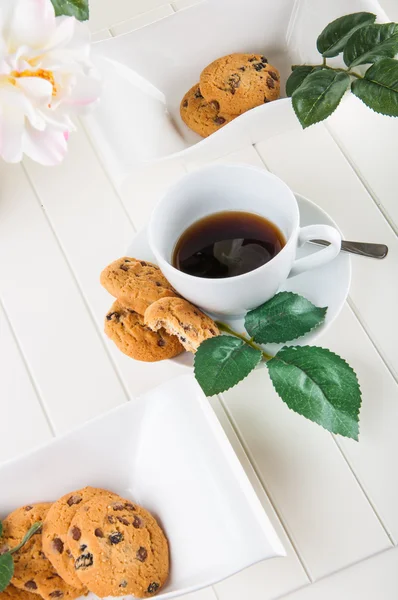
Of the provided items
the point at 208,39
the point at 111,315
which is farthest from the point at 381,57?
the point at 111,315

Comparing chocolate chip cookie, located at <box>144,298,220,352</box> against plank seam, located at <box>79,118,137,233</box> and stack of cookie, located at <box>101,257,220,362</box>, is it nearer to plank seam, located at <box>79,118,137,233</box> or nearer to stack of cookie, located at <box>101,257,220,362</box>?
stack of cookie, located at <box>101,257,220,362</box>

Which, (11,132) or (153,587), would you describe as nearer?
(11,132)

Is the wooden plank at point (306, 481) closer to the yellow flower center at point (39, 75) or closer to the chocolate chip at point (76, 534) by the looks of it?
the chocolate chip at point (76, 534)

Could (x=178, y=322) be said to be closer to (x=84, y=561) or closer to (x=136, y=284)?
(x=136, y=284)

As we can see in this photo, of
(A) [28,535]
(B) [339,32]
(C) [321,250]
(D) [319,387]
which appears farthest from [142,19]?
(A) [28,535]

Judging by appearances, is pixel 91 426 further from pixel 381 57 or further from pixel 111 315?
pixel 381 57

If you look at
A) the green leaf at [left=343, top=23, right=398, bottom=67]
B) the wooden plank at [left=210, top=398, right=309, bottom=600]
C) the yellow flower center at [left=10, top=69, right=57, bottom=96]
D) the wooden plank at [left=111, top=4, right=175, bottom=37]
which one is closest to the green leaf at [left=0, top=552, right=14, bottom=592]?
the wooden plank at [left=210, top=398, right=309, bottom=600]
